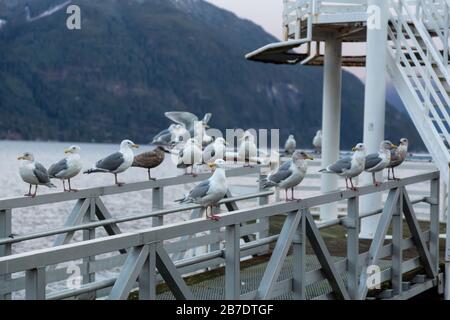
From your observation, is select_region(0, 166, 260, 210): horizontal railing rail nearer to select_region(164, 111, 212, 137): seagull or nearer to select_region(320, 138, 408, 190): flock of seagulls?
select_region(320, 138, 408, 190): flock of seagulls

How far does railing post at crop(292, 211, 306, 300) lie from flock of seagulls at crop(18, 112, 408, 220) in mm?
293

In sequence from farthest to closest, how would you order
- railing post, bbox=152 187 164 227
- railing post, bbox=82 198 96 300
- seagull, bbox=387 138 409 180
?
seagull, bbox=387 138 409 180
railing post, bbox=152 187 164 227
railing post, bbox=82 198 96 300

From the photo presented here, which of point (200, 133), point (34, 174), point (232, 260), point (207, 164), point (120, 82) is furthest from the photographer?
point (120, 82)

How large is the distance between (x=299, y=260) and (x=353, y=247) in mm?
1386

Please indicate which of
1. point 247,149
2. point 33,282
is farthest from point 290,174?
point 247,149

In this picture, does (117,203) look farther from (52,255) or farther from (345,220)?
(52,255)

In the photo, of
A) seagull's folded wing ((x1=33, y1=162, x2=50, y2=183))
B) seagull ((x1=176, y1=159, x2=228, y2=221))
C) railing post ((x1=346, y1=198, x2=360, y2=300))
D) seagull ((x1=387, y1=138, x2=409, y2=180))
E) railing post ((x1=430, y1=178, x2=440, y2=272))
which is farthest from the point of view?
seagull ((x1=387, y1=138, x2=409, y2=180))

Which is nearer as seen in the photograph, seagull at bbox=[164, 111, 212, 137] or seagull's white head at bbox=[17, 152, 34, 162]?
seagull's white head at bbox=[17, 152, 34, 162]

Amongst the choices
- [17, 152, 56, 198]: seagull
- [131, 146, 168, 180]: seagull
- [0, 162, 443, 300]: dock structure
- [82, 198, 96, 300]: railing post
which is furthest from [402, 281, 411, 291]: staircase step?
[17, 152, 56, 198]: seagull

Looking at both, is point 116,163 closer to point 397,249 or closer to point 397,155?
point 397,249

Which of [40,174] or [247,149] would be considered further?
[247,149]

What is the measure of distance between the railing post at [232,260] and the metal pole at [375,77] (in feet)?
20.0

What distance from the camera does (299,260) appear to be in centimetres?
709

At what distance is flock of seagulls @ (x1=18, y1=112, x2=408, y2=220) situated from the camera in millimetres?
6832
